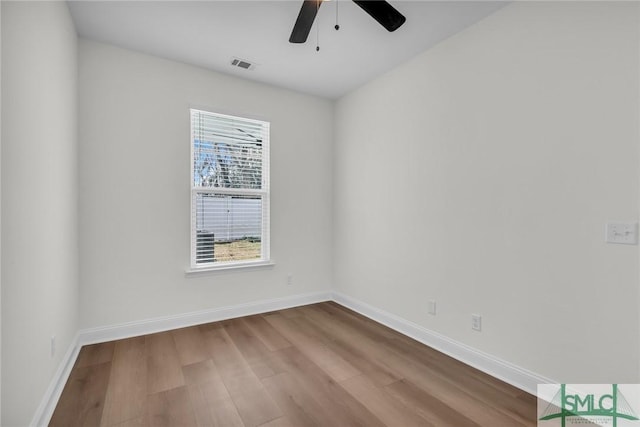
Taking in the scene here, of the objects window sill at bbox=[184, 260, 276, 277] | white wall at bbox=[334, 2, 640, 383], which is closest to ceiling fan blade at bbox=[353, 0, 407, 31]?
white wall at bbox=[334, 2, 640, 383]

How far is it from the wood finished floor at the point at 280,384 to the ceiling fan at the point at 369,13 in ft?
7.92

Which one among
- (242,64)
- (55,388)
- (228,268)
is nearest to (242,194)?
(228,268)

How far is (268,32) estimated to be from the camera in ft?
8.27

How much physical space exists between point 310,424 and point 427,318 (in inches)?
59.6

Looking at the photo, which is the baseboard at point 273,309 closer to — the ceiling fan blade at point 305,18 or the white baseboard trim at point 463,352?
the white baseboard trim at point 463,352

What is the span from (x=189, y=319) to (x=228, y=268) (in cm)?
63

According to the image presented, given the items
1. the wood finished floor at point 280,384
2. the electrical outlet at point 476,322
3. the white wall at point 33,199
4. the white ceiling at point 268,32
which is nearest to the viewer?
the white wall at point 33,199

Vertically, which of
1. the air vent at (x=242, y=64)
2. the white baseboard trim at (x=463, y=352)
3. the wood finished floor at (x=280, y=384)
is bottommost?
the wood finished floor at (x=280, y=384)

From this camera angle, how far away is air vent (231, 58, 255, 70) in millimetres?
2990

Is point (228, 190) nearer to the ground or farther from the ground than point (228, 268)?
farther from the ground

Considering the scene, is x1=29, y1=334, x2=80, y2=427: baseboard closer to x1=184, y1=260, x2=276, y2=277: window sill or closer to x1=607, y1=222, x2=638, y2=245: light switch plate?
x1=184, y1=260, x2=276, y2=277: window sill

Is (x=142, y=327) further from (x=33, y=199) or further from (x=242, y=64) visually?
(x=242, y=64)

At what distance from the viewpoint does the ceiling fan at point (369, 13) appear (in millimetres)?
1793

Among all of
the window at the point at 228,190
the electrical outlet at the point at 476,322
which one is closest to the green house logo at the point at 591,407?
the electrical outlet at the point at 476,322
